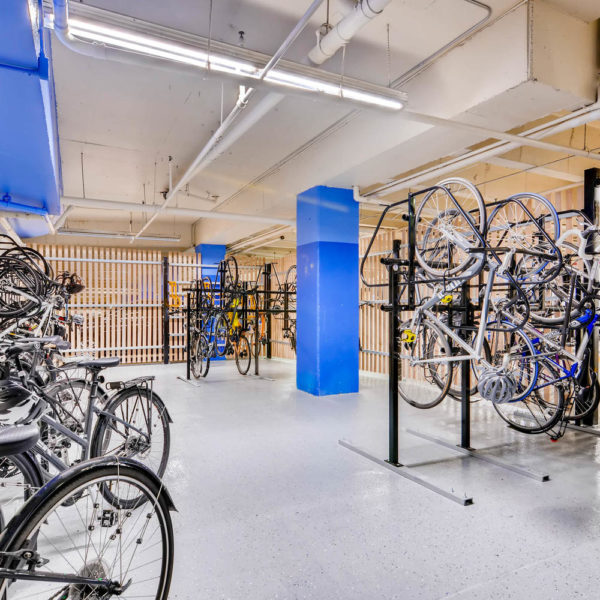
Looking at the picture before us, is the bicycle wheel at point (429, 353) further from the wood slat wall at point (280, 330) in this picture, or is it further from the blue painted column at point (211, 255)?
the blue painted column at point (211, 255)

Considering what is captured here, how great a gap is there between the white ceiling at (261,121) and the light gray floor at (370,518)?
2.84 meters

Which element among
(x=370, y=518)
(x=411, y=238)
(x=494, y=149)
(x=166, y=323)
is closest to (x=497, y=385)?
(x=411, y=238)

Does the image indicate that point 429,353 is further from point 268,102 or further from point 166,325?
point 166,325

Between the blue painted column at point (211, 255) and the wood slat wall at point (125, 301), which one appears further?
the blue painted column at point (211, 255)

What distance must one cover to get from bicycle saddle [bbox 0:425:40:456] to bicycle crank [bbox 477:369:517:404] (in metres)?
2.90

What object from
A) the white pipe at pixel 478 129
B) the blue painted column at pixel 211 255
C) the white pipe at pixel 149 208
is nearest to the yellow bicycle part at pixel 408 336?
the white pipe at pixel 478 129

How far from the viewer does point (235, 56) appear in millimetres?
2650

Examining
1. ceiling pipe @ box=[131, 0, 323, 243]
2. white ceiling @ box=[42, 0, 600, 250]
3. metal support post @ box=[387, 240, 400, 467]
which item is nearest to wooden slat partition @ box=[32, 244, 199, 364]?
white ceiling @ box=[42, 0, 600, 250]

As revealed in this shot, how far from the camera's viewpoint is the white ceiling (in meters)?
3.19

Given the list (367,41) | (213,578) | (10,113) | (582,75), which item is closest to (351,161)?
(367,41)

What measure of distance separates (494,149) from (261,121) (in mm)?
2551

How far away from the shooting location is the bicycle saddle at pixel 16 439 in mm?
1260

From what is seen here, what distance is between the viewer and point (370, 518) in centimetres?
244

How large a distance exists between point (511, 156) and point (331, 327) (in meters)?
3.04
